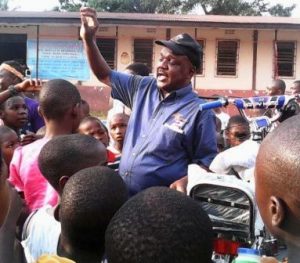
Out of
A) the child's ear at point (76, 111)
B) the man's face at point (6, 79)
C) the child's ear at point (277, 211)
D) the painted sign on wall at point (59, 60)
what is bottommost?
the child's ear at point (277, 211)

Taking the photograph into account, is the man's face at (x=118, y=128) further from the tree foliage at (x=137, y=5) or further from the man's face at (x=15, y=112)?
the tree foliage at (x=137, y=5)

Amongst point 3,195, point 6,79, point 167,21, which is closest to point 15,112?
point 6,79

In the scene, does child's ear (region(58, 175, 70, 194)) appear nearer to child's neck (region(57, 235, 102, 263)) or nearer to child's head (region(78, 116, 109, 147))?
child's neck (region(57, 235, 102, 263))

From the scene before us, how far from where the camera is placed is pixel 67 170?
2.19 meters

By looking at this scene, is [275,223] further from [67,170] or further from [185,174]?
[185,174]

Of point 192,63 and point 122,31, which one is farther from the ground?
point 122,31

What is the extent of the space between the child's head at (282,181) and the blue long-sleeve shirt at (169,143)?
127 cm

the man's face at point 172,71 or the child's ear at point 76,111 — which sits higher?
the man's face at point 172,71

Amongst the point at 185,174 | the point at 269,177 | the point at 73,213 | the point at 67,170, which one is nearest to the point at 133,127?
the point at 185,174

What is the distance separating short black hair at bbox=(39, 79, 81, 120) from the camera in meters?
2.78

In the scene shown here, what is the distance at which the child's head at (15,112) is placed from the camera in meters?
4.13

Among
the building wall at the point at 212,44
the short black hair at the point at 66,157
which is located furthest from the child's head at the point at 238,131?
the building wall at the point at 212,44

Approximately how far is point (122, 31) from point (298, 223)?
1615 cm

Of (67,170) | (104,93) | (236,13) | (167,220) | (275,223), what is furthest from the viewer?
(236,13)
